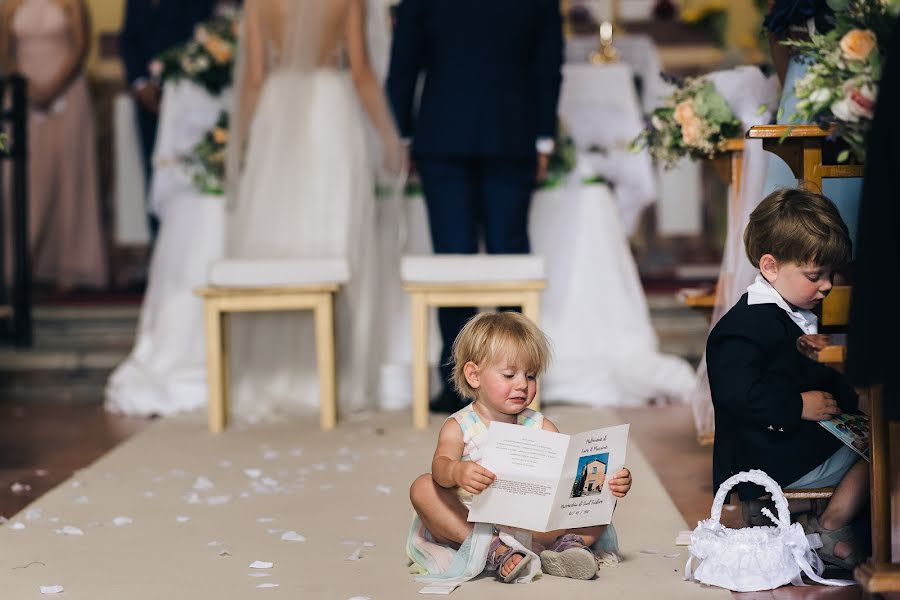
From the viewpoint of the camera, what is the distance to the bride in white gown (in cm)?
539

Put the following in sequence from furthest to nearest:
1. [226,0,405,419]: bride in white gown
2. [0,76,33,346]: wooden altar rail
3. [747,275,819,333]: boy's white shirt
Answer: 1. [0,76,33,346]: wooden altar rail
2. [226,0,405,419]: bride in white gown
3. [747,275,819,333]: boy's white shirt

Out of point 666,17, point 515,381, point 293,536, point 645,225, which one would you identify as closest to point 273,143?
point 293,536

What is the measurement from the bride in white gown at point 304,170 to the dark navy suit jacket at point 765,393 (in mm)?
2736

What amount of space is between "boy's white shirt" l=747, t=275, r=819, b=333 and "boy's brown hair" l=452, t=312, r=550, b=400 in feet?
1.60

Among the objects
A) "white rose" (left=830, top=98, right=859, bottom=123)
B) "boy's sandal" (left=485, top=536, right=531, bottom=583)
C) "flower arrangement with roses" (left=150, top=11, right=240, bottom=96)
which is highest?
"flower arrangement with roses" (left=150, top=11, right=240, bottom=96)

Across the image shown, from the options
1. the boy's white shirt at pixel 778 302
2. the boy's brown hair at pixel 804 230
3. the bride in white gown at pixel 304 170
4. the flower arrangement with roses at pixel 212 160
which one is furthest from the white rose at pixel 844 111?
the flower arrangement with roses at pixel 212 160

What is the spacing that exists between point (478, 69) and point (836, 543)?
2738 mm

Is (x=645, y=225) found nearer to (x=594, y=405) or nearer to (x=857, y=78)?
(x=594, y=405)

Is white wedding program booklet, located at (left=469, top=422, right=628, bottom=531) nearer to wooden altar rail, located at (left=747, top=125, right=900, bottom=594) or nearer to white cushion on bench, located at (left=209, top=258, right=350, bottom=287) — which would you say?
wooden altar rail, located at (left=747, top=125, right=900, bottom=594)

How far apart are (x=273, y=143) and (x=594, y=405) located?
1.76 meters

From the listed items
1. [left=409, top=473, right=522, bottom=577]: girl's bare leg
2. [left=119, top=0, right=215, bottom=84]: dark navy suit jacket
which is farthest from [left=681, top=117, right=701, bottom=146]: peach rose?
[left=119, top=0, right=215, bottom=84]: dark navy suit jacket

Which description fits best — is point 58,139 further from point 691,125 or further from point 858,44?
point 858,44

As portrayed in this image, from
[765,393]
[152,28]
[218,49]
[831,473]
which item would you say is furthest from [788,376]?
[152,28]

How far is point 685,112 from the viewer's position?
3.91 metres
